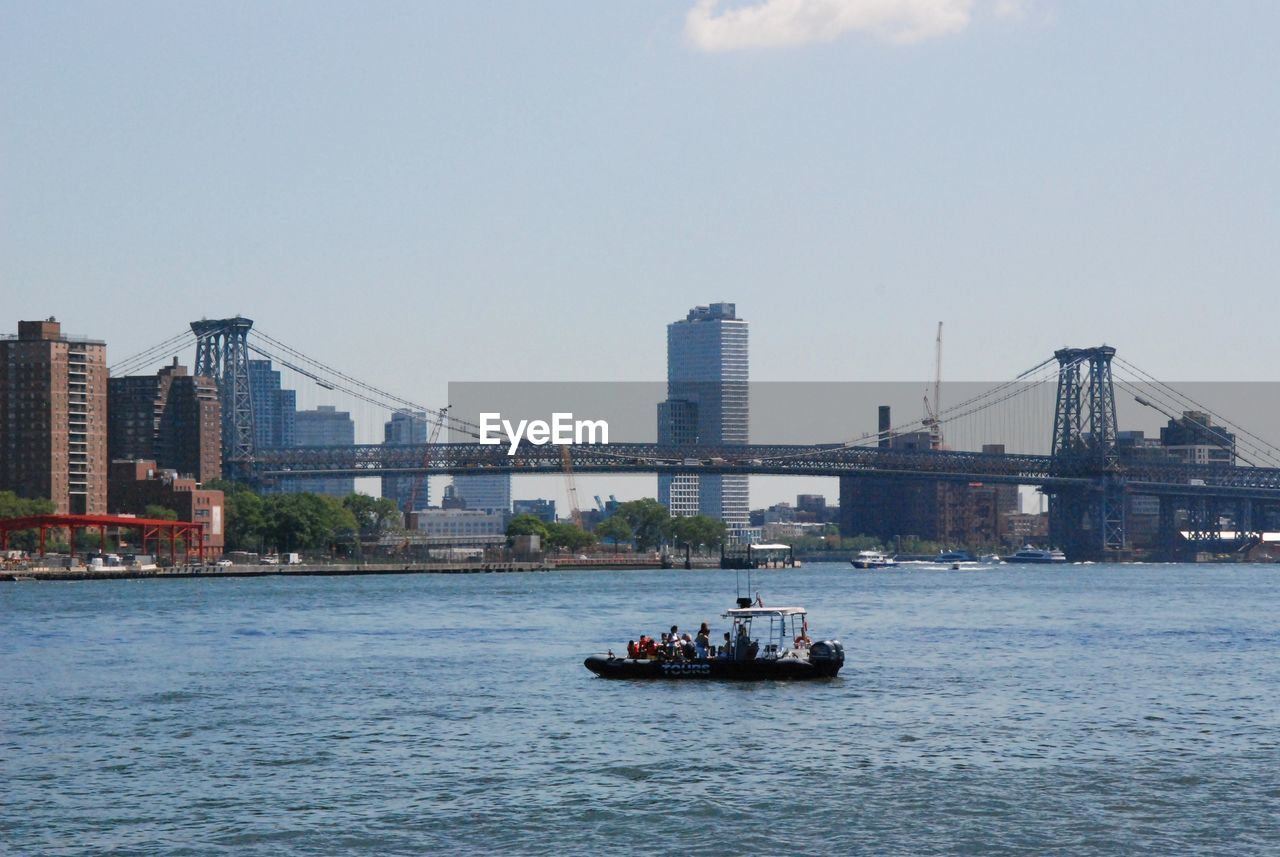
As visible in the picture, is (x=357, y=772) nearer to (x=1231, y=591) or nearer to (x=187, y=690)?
(x=187, y=690)

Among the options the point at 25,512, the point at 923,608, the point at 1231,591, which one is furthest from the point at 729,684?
the point at 25,512

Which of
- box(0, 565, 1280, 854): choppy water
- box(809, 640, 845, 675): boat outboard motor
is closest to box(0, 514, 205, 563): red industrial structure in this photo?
box(0, 565, 1280, 854): choppy water

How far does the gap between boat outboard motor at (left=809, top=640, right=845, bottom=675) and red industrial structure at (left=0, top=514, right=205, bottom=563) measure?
4496 inches

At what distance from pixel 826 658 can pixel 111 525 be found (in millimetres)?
132916

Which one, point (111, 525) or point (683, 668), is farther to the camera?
point (111, 525)

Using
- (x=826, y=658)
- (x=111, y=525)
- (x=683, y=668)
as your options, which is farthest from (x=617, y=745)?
(x=111, y=525)

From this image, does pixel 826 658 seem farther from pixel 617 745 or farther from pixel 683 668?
pixel 617 745

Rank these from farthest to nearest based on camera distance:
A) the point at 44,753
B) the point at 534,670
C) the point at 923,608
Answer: the point at 923,608, the point at 534,670, the point at 44,753

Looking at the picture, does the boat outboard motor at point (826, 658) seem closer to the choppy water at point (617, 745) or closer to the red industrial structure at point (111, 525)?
the choppy water at point (617, 745)

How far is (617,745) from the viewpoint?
147 feet

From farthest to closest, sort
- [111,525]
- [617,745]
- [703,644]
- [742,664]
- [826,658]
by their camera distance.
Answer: [111,525], [703,644], [826,658], [742,664], [617,745]

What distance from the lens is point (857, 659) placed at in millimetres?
66625

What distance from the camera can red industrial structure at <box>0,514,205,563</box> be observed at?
163375mm

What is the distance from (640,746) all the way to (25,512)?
15654cm
